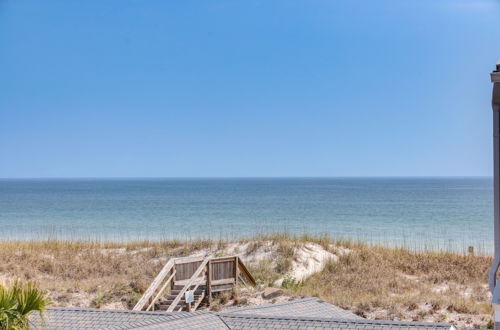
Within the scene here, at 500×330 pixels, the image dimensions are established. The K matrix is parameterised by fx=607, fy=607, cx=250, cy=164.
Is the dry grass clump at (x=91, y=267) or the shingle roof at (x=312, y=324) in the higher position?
the shingle roof at (x=312, y=324)

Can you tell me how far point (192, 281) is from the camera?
1477cm

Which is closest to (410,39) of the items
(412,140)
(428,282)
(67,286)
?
(412,140)

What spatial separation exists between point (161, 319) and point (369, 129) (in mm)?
81424

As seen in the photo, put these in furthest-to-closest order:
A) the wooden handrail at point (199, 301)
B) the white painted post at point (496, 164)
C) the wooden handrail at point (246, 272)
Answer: the wooden handrail at point (246, 272)
the wooden handrail at point (199, 301)
the white painted post at point (496, 164)

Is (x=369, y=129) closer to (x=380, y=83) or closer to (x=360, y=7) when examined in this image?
(x=380, y=83)

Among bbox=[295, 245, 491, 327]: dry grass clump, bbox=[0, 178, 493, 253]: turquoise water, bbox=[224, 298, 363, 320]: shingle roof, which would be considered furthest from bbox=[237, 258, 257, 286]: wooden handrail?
Result: bbox=[0, 178, 493, 253]: turquoise water

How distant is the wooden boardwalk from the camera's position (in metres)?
14.0

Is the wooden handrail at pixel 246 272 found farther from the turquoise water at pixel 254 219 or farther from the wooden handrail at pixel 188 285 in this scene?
the turquoise water at pixel 254 219

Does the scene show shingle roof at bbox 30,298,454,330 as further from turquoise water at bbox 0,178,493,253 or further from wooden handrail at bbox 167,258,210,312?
turquoise water at bbox 0,178,493,253

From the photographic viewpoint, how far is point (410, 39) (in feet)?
205

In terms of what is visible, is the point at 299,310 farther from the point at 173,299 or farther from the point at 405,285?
the point at 405,285

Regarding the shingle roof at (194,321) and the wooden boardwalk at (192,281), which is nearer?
the shingle roof at (194,321)

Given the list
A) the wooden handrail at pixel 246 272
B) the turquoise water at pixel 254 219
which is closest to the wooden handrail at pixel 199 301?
the wooden handrail at pixel 246 272

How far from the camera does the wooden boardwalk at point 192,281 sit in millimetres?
13984
